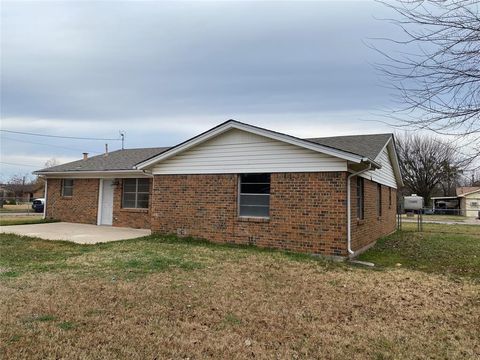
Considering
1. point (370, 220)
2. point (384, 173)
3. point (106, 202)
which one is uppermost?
point (384, 173)

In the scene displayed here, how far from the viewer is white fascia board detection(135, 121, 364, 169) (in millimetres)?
9016

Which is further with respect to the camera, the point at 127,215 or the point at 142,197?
the point at 127,215

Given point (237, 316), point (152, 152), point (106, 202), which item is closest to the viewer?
point (237, 316)

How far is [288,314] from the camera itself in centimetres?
493

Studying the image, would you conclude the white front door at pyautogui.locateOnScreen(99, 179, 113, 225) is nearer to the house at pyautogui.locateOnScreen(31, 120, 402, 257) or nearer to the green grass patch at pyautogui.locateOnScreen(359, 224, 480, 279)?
the house at pyautogui.locateOnScreen(31, 120, 402, 257)

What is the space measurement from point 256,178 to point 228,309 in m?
6.09

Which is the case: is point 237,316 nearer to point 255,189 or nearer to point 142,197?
point 255,189

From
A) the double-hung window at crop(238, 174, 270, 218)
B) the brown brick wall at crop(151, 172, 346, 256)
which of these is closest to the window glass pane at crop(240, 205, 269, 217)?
the double-hung window at crop(238, 174, 270, 218)

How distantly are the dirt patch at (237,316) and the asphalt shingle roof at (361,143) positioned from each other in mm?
4934

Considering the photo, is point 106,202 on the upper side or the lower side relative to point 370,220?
upper

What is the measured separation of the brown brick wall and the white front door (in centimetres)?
562

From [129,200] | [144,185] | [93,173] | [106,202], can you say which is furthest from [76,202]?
[144,185]

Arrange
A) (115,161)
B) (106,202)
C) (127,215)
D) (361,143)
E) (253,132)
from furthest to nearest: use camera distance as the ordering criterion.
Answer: (115,161)
(106,202)
(127,215)
(361,143)
(253,132)

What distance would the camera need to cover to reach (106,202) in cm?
1736
